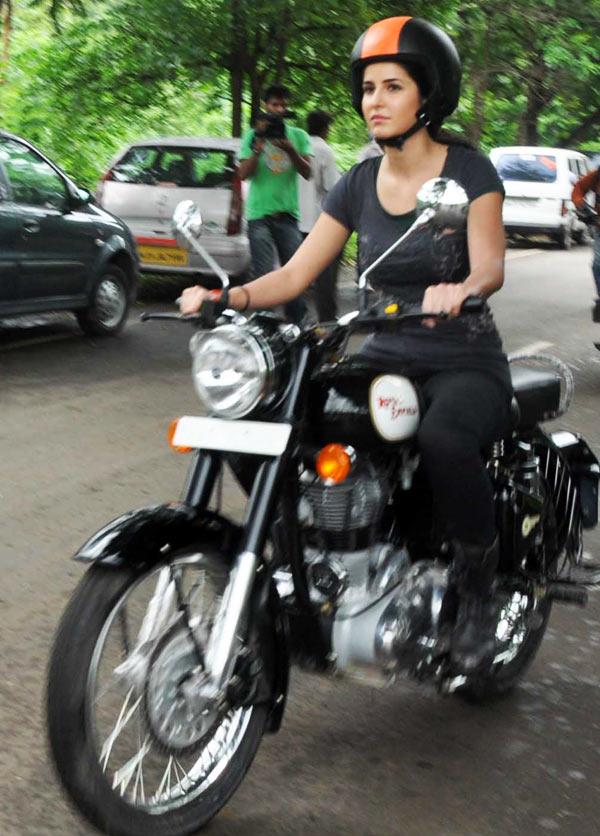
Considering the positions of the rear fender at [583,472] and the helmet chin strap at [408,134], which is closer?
the helmet chin strap at [408,134]

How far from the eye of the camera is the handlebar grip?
3.09 metres

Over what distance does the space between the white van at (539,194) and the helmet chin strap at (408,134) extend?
19961 millimetres

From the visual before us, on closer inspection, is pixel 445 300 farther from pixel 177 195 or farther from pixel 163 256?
pixel 177 195

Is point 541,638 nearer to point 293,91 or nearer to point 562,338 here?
point 562,338

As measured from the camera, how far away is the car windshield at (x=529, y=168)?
24297 millimetres

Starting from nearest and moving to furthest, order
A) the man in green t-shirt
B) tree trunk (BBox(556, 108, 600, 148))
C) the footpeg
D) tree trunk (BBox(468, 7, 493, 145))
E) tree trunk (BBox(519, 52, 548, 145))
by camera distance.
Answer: the footpeg < the man in green t-shirt < tree trunk (BBox(468, 7, 493, 145)) < tree trunk (BBox(519, 52, 548, 145)) < tree trunk (BBox(556, 108, 600, 148))

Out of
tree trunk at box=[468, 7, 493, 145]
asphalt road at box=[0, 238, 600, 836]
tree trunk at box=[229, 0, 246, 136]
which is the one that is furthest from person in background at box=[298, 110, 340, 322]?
tree trunk at box=[468, 7, 493, 145]

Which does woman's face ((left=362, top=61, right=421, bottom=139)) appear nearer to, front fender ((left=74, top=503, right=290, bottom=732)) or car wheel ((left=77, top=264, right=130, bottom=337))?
front fender ((left=74, top=503, right=290, bottom=732))

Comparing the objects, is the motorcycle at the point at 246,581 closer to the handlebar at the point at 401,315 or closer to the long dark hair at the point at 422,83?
the handlebar at the point at 401,315

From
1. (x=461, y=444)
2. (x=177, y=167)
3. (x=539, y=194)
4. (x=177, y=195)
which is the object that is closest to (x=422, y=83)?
(x=461, y=444)

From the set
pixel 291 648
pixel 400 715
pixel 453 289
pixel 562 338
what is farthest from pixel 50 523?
pixel 562 338

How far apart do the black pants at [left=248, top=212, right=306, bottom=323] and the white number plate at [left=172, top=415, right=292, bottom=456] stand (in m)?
8.11

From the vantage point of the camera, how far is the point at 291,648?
339cm

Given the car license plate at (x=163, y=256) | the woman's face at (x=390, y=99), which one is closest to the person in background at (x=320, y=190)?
the car license plate at (x=163, y=256)
